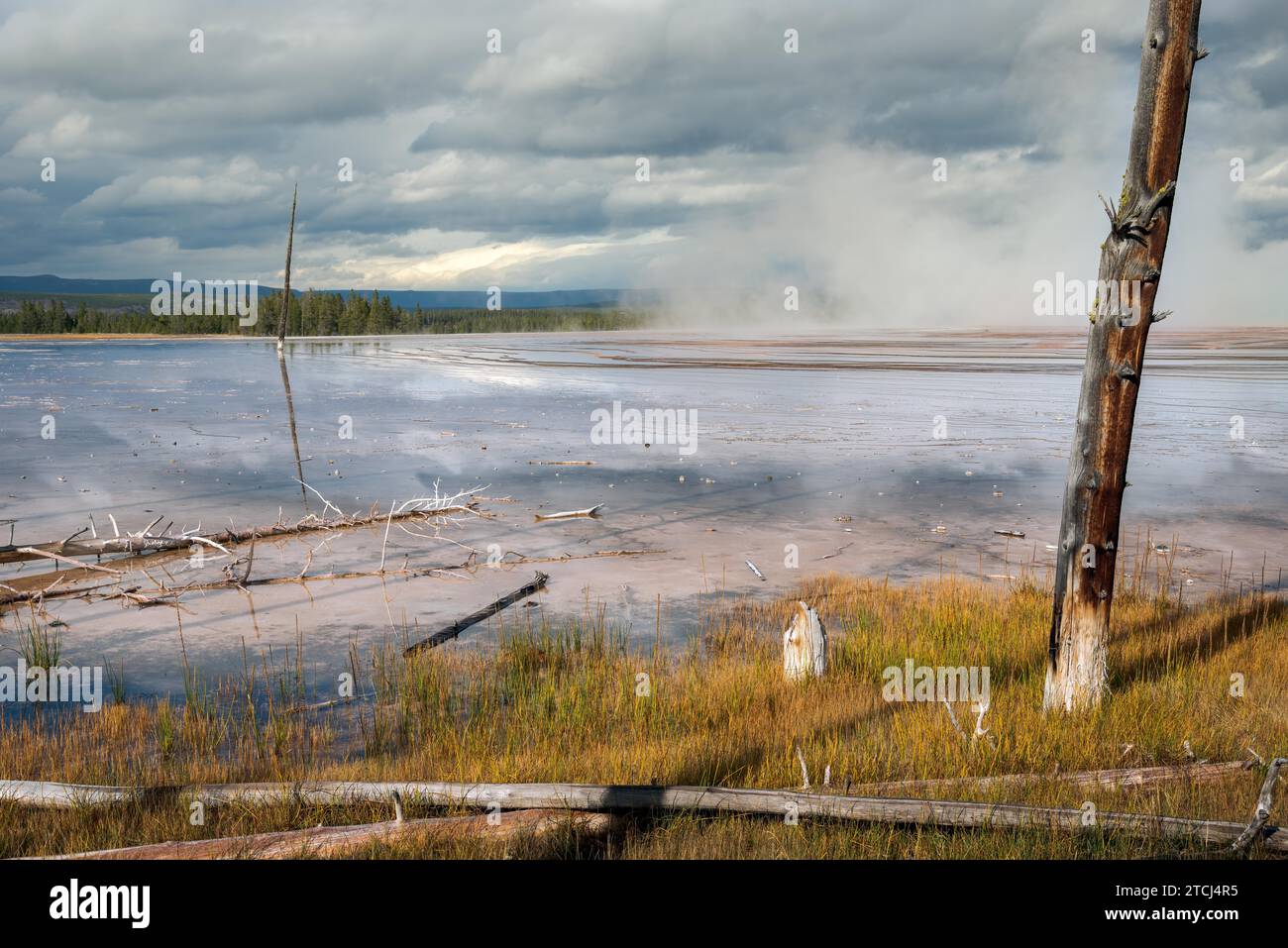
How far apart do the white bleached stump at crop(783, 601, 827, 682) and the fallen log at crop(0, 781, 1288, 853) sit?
2.14m

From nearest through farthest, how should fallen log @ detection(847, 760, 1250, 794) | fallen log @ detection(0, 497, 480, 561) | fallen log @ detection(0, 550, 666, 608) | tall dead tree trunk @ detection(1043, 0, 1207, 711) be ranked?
fallen log @ detection(847, 760, 1250, 794), tall dead tree trunk @ detection(1043, 0, 1207, 711), fallen log @ detection(0, 550, 666, 608), fallen log @ detection(0, 497, 480, 561)

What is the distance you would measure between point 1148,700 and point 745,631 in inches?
109

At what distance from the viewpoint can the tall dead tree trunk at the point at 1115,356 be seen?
551cm

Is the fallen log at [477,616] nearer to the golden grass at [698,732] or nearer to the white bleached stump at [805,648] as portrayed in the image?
the golden grass at [698,732]

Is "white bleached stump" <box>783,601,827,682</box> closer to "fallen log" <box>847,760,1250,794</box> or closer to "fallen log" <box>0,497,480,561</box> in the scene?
"fallen log" <box>847,760,1250,794</box>

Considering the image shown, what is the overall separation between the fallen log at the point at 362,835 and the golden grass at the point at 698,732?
73mm

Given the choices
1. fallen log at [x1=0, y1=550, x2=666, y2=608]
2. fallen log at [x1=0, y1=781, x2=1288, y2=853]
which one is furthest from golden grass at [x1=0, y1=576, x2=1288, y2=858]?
fallen log at [x1=0, y1=550, x2=666, y2=608]

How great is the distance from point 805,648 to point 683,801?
98.3 inches

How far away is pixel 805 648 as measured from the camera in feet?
21.9

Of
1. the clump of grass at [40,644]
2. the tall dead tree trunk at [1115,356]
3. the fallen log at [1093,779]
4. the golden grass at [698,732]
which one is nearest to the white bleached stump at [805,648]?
the golden grass at [698,732]

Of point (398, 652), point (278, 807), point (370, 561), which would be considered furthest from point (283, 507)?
point (278, 807)

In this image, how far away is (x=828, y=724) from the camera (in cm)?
595

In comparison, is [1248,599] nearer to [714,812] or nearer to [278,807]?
[714,812]

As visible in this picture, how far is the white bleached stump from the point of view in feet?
21.8
